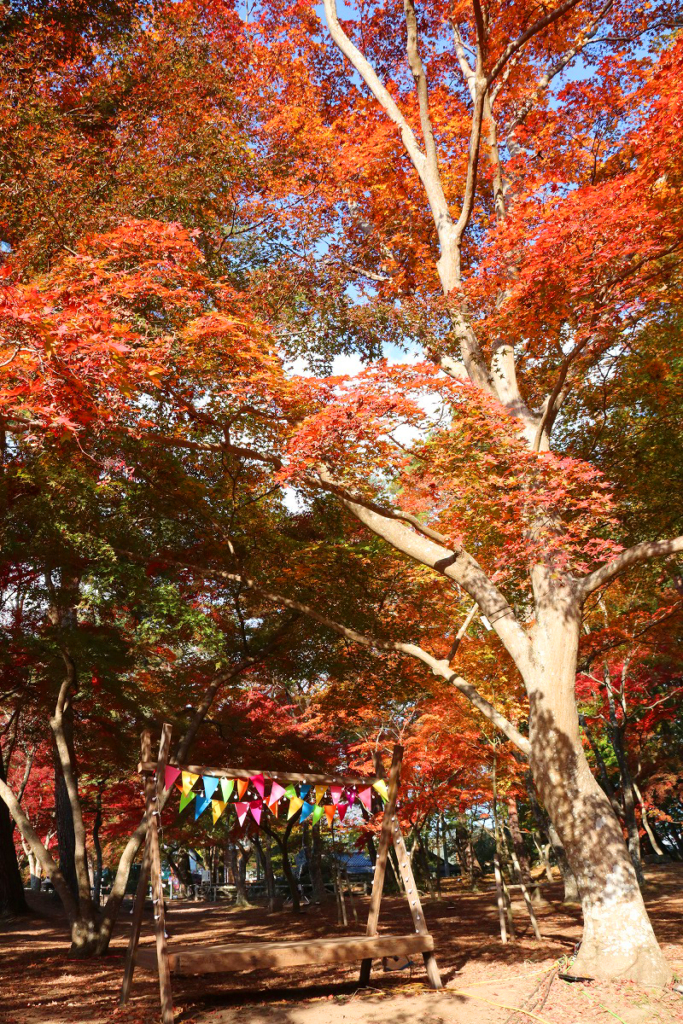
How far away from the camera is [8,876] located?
15.0 m

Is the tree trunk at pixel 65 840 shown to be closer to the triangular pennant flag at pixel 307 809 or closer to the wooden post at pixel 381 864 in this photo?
the triangular pennant flag at pixel 307 809

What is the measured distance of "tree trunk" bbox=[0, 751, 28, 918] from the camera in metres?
14.6

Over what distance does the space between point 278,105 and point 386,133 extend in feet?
8.44

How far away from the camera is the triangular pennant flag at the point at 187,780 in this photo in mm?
5871

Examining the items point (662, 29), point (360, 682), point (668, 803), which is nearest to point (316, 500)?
point (360, 682)

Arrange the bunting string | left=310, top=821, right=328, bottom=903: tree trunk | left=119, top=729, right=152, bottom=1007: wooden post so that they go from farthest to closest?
1. left=310, top=821, right=328, bottom=903: tree trunk
2. the bunting string
3. left=119, top=729, right=152, bottom=1007: wooden post

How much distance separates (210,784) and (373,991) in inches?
96.5

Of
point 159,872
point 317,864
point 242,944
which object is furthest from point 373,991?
point 317,864

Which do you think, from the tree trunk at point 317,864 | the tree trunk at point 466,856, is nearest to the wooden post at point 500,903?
the tree trunk at point 317,864

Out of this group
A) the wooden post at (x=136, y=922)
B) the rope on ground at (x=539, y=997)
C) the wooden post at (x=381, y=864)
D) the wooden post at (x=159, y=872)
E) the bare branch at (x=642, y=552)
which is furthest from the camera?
the bare branch at (x=642, y=552)

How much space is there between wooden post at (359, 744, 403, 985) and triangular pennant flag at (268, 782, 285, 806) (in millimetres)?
1046

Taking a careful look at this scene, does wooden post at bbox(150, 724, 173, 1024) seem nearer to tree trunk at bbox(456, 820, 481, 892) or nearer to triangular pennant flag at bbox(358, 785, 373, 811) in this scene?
triangular pennant flag at bbox(358, 785, 373, 811)

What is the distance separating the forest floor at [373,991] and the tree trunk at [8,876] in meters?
3.12

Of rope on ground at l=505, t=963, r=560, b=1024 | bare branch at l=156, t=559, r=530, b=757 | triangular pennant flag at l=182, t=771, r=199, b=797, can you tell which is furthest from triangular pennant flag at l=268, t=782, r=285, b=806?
rope on ground at l=505, t=963, r=560, b=1024
